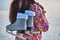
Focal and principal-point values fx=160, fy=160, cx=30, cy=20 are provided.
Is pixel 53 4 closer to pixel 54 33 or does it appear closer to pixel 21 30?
pixel 54 33

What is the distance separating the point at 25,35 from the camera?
109 centimetres

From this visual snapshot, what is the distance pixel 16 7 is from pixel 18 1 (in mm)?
44

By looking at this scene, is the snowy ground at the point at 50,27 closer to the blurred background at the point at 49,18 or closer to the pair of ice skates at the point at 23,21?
the blurred background at the point at 49,18

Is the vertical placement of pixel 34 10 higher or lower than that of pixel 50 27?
higher

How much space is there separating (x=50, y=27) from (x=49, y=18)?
0.07 meters

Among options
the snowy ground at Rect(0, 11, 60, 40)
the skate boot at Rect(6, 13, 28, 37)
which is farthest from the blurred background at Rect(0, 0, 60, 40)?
the skate boot at Rect(6, 13, 28, 37)

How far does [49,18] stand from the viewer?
119 cm

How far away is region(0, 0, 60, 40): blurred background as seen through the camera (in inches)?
45.9

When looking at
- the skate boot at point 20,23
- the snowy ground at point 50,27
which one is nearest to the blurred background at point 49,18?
the snowy ground at point 50,27

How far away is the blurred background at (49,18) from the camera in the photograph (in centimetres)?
117

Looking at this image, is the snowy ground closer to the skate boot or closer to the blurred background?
the blurred background

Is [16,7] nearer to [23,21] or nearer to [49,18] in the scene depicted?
[23,21]

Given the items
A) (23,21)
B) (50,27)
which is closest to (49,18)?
(50,27)

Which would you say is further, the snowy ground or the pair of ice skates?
the snowy ground
